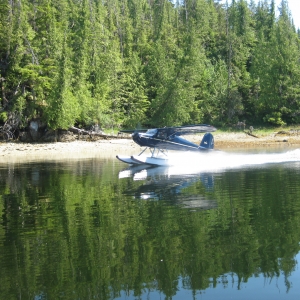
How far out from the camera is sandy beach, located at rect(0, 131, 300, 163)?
3061cm

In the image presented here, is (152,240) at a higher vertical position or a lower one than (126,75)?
lower

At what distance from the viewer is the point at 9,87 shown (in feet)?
128

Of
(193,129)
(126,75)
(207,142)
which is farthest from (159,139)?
(126,75)

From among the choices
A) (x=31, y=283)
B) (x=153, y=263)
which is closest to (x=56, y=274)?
(x=31, y=283)

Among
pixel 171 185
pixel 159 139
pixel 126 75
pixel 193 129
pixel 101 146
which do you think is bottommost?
pixel 171 185

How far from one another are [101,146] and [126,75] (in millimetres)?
18097

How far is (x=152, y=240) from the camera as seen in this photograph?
8.37 m

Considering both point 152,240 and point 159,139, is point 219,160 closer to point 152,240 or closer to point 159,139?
point 159,139

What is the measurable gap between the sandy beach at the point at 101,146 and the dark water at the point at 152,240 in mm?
14499

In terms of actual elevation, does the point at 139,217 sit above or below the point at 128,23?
below

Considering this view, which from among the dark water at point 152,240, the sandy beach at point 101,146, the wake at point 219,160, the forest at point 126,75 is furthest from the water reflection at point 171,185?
the forest at point 126,75

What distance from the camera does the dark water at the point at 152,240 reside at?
6.27m

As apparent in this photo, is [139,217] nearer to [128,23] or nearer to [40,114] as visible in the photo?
[40,114]

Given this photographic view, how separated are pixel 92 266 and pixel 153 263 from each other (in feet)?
3.24
